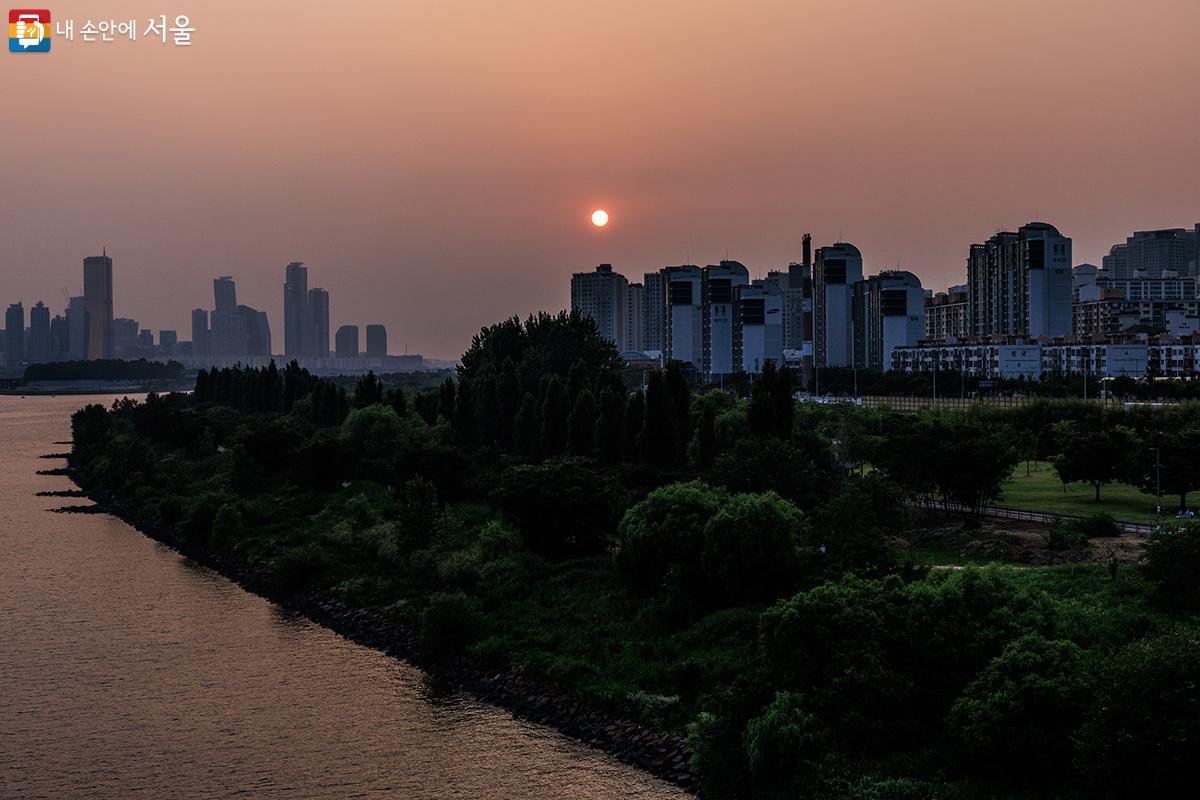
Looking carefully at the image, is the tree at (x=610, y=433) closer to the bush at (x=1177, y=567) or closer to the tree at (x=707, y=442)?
the tree at (x=707, y=442)

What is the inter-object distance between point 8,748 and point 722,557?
23.2m

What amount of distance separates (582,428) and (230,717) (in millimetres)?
35564

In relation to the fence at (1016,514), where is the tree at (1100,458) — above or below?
above

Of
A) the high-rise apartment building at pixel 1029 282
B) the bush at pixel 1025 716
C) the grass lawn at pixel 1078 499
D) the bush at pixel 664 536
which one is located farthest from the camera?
the high-rise apartment building at pixel 1029 282

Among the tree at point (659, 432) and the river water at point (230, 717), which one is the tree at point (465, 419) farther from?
the river water at point (230, 717)

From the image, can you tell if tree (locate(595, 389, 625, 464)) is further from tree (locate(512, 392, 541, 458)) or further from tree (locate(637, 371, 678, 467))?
tree (locate(512, 392, 541, 458))

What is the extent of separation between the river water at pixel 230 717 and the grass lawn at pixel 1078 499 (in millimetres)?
31320

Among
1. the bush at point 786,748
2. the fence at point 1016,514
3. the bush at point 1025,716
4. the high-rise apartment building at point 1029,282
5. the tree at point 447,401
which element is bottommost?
the bush at point 786,748

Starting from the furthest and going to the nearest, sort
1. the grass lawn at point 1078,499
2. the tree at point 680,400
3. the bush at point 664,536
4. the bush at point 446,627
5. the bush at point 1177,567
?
the tree at point 680,400 < the grass lawn at point 1078,499 < the bush at point 446,627 < the bush at point 664,536 < the bush at point 1177,567

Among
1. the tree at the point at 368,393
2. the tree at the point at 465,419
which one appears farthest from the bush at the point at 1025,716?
the tree at the point at 368,393

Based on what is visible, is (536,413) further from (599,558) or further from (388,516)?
(599,558)

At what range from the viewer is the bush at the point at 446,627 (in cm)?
3950

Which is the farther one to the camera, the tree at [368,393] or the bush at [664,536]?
the tree at [368,393]

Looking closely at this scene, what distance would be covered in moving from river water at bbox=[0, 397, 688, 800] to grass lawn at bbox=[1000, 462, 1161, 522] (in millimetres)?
31320
